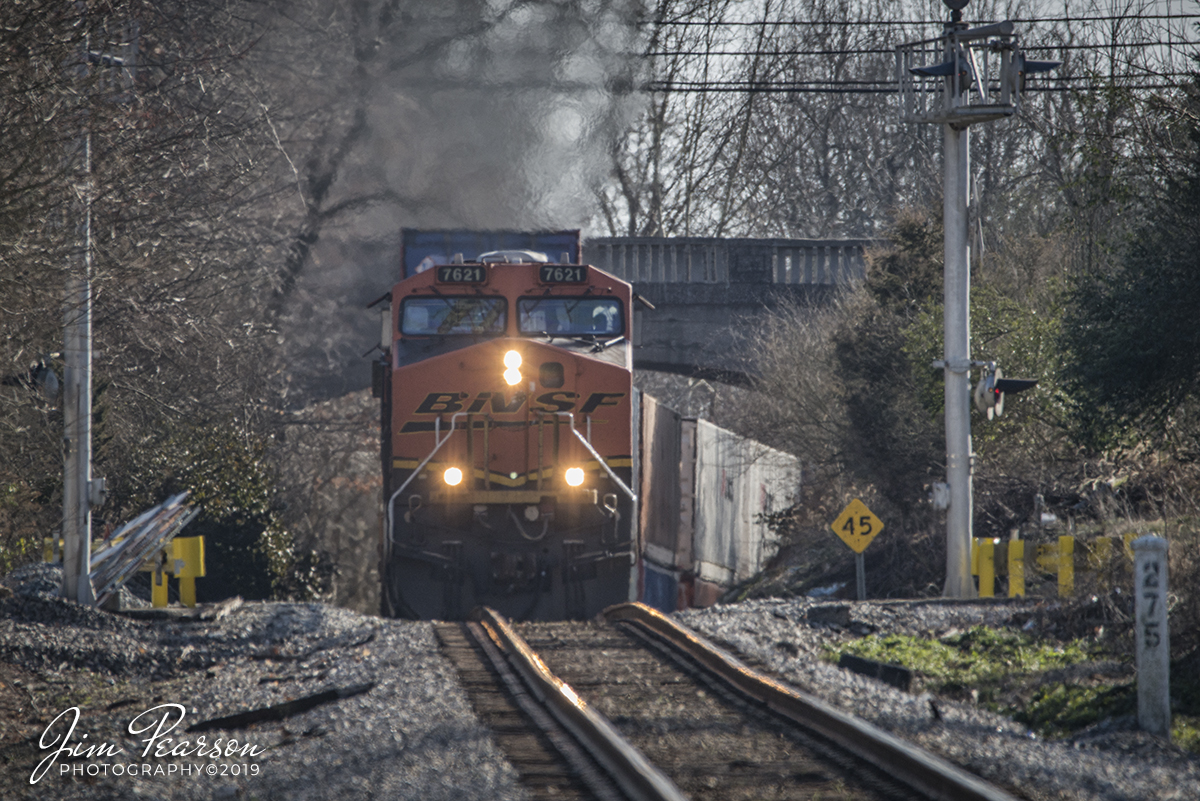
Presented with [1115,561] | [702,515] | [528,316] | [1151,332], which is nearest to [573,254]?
[528,316]

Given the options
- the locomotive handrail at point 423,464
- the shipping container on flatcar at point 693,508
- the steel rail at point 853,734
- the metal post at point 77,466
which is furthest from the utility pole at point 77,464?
the steel rail at point 853,734

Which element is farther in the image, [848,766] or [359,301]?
[359,301]

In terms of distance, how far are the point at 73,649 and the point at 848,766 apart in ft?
21.4

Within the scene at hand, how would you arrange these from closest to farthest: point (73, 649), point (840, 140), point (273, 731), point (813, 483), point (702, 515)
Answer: point (273, 731) < point (73, 649) < point (702, 515) < point (813, 483) < point (840, 140)

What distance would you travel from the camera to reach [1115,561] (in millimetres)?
9992

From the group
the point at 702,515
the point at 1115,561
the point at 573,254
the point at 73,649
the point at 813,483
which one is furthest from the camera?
the point at 813,483

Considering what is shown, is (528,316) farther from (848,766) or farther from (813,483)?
(813,483)

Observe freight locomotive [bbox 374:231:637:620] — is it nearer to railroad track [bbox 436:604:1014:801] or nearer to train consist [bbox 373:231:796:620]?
train consist [bbox 373:231:796:620]

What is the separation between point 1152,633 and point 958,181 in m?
7.39

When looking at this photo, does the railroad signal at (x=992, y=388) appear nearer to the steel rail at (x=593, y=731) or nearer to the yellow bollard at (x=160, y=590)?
the steel rail at (x=593, y=731)

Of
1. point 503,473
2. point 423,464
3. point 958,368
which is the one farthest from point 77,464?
point 958,368

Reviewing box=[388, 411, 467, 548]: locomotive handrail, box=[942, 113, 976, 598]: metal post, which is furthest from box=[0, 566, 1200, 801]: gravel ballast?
box=[942, 113, 976, 598]: metal post

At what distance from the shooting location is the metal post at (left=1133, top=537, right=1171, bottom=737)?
6.68 meters

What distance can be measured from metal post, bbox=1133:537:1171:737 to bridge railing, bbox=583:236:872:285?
1871 centimetres
